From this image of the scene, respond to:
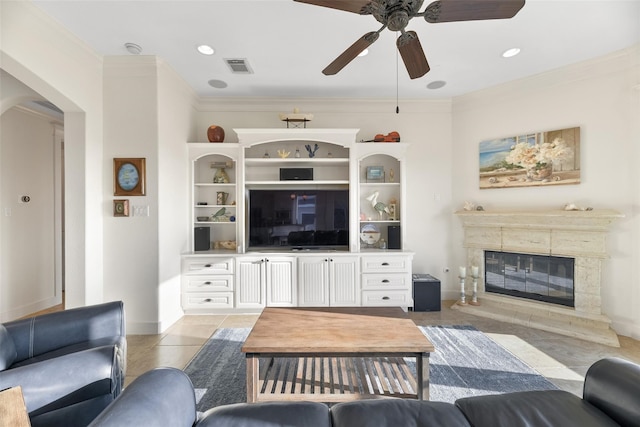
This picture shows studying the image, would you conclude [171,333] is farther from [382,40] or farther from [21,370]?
[382,40]

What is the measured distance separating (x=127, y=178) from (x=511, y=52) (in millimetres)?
4233

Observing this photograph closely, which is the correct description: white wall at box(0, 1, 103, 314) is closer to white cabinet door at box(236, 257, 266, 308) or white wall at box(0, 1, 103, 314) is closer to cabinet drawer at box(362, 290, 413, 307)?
white cabinet door at box(236, 257, 266, 308)

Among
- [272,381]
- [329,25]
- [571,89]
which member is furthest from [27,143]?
[571,89]

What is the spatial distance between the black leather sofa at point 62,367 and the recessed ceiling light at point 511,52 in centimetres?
407

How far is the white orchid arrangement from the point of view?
3.25m

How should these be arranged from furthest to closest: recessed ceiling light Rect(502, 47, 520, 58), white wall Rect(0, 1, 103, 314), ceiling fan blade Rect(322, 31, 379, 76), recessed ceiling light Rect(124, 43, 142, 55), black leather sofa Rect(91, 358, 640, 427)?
recessed ceiling light Rect(502, 47, 520, 58) < recessed ceiling light Rect(124, 43, 142, 55) < white wall Rect(0, 1, 103, 314) < ceiling fan blade Rect(322, 31, 379, 76) < black leather sofa Rect(91, 358, 640, 427)

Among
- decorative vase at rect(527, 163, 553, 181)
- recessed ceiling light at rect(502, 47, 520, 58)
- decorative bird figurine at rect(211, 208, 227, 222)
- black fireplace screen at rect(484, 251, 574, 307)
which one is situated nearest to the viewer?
recessed ceiling light at rect(502, 47, 520, 58)

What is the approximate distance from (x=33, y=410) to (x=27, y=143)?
405 cm

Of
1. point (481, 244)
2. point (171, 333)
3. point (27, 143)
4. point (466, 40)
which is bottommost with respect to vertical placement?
point (171, 333)

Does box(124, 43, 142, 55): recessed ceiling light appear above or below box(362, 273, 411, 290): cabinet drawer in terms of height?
above

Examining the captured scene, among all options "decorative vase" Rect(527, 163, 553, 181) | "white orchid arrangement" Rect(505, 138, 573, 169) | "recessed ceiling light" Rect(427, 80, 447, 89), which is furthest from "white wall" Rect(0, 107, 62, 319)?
"decorative vase" Rect(527, 163, 553, 181)

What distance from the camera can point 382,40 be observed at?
267cm

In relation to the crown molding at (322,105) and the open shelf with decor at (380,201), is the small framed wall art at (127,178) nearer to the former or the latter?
the crown molding at (322,105)

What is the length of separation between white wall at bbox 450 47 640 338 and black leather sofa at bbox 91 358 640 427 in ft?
9.37
